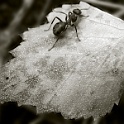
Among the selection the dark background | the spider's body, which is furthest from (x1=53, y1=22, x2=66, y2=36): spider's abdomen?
the dark background

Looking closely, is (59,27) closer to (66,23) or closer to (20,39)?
(66,23)

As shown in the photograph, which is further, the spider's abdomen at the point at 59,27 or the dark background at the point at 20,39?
the dark background at the point at 20,39

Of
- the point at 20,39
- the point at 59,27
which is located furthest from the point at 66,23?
the point at 20,39

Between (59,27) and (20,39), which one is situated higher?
(59,27)

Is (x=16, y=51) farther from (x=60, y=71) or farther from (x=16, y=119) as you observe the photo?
(x=16, y=119)

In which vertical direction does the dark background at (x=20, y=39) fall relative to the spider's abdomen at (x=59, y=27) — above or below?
below

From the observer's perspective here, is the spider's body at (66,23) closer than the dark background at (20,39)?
Yes

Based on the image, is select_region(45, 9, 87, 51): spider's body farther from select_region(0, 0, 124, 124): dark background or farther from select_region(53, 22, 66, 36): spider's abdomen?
select_region(0, 0, 124, 124): dark background

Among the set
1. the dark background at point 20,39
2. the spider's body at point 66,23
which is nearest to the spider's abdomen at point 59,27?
the spider's body at point 66,23

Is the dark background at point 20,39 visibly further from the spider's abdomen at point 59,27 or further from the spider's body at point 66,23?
the spider's abdomen at point 59,27
